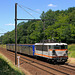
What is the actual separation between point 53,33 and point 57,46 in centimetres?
3934

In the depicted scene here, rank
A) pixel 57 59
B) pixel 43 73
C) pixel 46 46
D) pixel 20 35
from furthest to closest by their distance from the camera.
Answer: pixel 20 35, pixel 46 46, pixel 57 59, pixel 43 73

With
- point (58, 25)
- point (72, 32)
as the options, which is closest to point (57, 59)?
point (72, 32)

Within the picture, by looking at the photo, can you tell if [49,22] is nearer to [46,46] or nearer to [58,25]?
[58,25]

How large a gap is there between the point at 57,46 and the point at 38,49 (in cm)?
483

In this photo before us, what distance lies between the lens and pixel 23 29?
10019 centimetres

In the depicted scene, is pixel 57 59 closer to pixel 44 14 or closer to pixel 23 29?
pixel 44 14

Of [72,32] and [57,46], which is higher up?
[72,32]

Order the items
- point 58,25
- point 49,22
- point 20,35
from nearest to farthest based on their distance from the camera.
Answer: point 58,25
point 49,22
point 20,35

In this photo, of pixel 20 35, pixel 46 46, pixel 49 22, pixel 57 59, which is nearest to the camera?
pixel 57 59

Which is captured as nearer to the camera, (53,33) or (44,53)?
(44,53)

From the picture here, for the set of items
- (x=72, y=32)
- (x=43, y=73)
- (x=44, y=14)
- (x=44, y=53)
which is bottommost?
(x=43, y=73)

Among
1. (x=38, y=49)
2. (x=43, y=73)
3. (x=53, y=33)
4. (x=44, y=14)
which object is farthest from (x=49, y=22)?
(x=43, y=73)

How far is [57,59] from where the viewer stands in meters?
17.3

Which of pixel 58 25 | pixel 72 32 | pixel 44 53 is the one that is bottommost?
pixel 44 53
